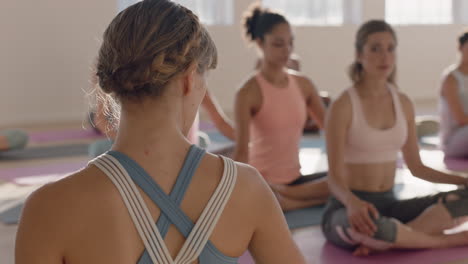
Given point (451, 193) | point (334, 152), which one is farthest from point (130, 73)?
point (451, 193)

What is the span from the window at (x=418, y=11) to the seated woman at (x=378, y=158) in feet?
19.8

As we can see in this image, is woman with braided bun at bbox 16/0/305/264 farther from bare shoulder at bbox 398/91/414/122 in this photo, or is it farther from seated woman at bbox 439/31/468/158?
seated woman at bbox 439/31/468/158

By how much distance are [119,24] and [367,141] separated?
1.71 meters

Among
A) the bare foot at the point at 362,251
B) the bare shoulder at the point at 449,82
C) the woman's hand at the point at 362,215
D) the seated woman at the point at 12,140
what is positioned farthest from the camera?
the seated woman at the point at 12,140

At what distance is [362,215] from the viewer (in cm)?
216

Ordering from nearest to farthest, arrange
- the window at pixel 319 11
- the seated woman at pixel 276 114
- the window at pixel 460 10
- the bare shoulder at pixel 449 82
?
1. the seated woman at pixel 276 114
2. the bare shoulder at pixel 449 82
3. the window at pixel 319 11
4. the window at pixel 460 10

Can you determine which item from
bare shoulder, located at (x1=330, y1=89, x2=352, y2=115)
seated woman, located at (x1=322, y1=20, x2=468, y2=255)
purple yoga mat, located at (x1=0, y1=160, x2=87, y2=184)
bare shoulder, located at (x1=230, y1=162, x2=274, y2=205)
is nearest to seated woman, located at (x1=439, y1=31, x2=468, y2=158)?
seated woman, located at (x1=322, y1=20, x2=468, y2=255)

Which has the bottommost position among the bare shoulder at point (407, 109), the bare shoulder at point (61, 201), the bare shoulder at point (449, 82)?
the bare shoulder at point (449, 82)

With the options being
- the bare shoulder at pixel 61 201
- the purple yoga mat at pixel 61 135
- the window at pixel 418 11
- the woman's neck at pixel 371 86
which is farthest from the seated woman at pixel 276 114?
the window at pixel 418 11

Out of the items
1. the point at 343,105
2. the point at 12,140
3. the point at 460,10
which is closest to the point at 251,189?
the point at 343,105

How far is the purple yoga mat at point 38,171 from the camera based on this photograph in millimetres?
3771

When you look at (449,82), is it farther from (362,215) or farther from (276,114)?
(362,215)

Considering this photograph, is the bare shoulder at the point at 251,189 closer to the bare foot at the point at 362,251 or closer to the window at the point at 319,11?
the bare foot at the point at 362,251

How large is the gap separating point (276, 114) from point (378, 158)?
26.2 inches
